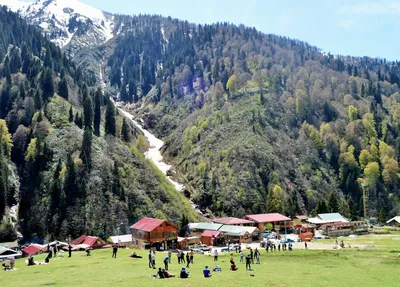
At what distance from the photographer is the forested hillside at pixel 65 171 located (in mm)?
105000

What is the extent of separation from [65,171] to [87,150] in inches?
479

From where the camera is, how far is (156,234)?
90750mm

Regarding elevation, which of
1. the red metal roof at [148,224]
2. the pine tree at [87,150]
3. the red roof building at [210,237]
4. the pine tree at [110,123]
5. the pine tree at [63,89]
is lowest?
the red roof building at [210,237]

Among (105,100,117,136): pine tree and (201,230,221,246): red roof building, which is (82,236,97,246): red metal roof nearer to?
(201,230,221,246): red roof building

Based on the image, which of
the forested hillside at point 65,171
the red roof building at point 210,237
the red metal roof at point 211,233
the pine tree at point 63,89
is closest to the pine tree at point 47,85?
the forested hillside at point 65,171

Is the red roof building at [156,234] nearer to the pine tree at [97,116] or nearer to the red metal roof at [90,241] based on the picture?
the red metal roof at [90,241]

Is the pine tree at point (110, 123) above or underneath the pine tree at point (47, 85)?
underneath

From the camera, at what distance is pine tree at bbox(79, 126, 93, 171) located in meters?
120

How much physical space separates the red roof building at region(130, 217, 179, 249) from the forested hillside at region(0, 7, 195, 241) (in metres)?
14.3

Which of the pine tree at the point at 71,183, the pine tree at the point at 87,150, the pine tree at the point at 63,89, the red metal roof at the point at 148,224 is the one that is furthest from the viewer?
the pine tree at the point at 63,89

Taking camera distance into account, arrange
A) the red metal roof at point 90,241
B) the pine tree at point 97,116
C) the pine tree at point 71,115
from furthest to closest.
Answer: the pine tree at point 97,116, the pine tree at point 71,115, the red metal roof at point 90,241

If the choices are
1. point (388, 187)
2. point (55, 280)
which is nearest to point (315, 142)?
point (388, 187)

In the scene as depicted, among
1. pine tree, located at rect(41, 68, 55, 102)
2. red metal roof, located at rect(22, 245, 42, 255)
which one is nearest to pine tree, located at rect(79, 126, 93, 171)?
pine tree, located at rect(41, 68, 55, 102)

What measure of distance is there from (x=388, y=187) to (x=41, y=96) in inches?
5884
